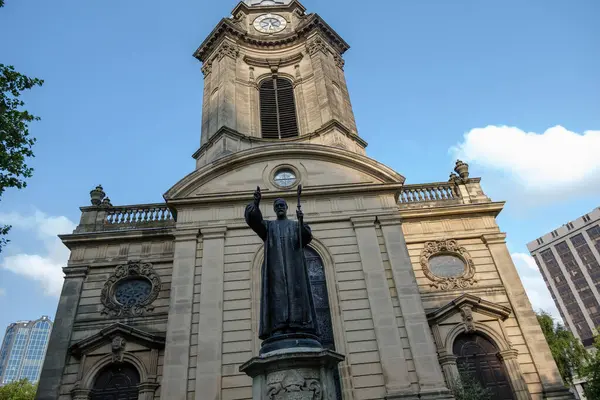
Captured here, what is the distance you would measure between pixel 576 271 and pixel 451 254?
70458mm

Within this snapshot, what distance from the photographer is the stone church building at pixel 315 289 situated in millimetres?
12656

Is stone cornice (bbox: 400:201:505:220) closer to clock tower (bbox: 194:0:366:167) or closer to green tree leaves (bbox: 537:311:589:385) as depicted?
clock tower (bbox: 194:0:366:167)

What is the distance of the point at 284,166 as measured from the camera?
17266 mm

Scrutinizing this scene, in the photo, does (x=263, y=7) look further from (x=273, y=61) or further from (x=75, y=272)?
(x=75, y=272)

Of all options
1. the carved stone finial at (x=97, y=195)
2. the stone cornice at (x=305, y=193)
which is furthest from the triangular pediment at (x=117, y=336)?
the carved stone finial at (x=97, y=195)

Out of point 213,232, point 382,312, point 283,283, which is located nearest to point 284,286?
point 283,283

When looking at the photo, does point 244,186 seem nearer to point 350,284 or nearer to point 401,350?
point 350,284

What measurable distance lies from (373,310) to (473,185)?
8.81 m

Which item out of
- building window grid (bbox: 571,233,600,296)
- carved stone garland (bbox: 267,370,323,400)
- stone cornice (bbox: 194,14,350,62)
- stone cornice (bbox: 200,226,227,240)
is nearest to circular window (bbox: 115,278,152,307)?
stone cornice (bbox: 200,226,227,240)

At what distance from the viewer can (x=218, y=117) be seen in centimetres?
2123

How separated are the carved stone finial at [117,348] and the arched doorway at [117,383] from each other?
0.30 meters

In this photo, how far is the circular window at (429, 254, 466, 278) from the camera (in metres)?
16.4

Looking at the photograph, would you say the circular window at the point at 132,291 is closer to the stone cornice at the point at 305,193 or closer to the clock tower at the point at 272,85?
the stone cornice at the point at 305,193

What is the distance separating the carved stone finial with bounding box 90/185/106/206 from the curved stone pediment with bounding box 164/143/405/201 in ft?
14.0
